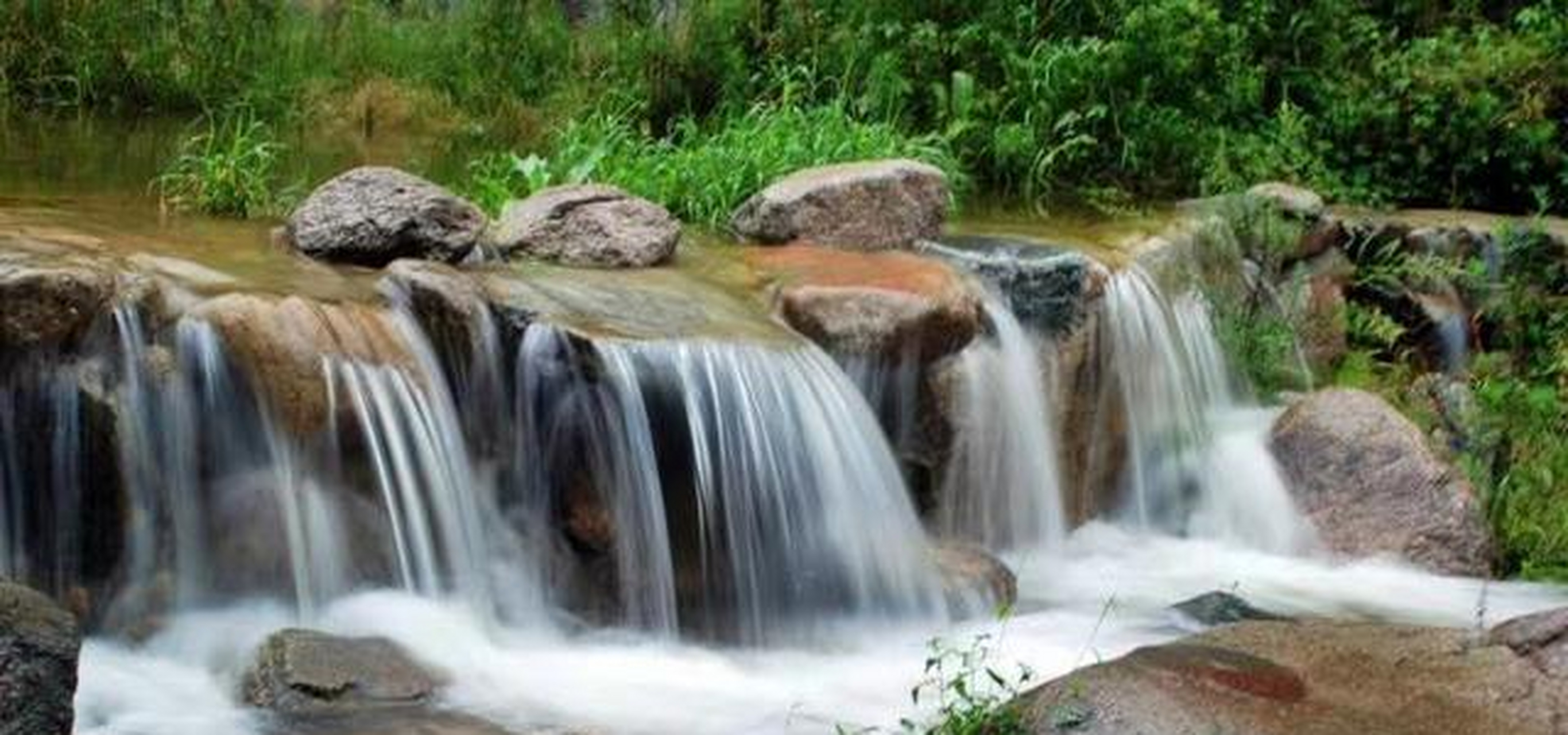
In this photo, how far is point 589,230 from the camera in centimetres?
744

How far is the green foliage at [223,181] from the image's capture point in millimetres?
8203

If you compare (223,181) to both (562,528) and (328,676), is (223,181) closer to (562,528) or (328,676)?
(562,528)

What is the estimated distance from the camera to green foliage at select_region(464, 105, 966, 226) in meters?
9.00

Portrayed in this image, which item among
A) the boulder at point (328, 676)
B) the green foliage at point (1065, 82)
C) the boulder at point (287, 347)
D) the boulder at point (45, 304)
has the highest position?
the green foliage at point (1065, 82)

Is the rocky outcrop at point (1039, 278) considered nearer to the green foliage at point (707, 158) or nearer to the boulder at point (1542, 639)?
the green foliage at point (707, 158)

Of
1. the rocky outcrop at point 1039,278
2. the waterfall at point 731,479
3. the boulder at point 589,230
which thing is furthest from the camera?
the rocky outcrop at point 1039,278

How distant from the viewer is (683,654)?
600 centimetres

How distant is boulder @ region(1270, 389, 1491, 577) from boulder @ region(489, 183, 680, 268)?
2.74 metres

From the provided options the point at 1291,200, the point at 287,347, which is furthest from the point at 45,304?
the point at 1291,200

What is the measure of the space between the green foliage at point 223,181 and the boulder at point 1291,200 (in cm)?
465

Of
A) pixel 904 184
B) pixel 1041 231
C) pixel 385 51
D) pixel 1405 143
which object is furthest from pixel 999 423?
pixel 385 51

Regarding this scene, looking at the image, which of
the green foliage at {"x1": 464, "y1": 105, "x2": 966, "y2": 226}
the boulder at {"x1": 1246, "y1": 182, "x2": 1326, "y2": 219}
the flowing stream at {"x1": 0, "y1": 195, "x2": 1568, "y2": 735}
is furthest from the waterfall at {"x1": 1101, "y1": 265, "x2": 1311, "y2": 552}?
the green foliage at {"x1": 464, "y1": 105, "x2": 966, "y2": 226}

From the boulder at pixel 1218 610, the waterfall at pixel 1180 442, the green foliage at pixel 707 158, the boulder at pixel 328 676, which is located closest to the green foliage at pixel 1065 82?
the green foliage at pixel 707 158

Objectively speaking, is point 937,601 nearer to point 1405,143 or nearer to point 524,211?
point 524,211
